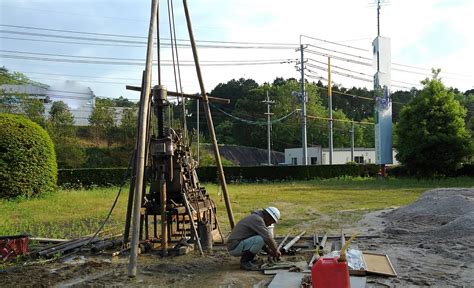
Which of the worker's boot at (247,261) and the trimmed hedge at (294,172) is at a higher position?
the trimmed hedge at (294,172)

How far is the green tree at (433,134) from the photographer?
2845 centimetres

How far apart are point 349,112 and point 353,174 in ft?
114

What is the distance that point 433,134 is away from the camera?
28.7m

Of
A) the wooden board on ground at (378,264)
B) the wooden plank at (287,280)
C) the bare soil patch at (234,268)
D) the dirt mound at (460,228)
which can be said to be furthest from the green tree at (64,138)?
the wooden plank at (287,280)

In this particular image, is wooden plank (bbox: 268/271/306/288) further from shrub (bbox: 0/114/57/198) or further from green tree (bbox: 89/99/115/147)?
green tree (bbox: 89/99/115/147)

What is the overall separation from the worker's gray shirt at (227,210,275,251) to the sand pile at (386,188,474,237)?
442cm

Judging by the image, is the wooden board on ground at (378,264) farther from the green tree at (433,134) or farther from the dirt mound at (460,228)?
the green tree at (433,134)

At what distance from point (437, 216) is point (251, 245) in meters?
6.39

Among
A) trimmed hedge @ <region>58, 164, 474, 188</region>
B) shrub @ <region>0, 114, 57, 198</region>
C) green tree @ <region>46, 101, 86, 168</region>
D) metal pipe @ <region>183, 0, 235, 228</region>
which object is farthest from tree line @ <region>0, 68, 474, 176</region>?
shrub @ <region>0, 114, 57, 198</region>

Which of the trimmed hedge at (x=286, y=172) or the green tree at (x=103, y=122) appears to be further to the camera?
the green tree at (x=103, y=122)

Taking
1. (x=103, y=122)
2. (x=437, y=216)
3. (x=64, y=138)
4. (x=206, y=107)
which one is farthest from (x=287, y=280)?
(x=103, y=122)

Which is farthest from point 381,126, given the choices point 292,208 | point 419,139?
point 292,208

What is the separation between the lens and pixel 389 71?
102ft

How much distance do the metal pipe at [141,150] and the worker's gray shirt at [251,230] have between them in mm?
1382
